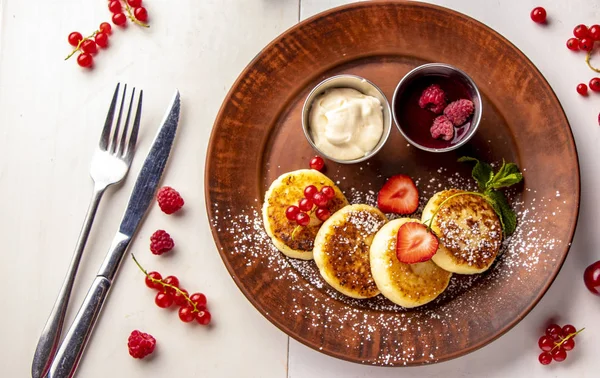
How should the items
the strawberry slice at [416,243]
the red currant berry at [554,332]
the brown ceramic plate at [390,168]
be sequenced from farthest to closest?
the red currant berry at [554,332]
the brown ceramic plate at [390,168]
the strawberry slice at [416,243]

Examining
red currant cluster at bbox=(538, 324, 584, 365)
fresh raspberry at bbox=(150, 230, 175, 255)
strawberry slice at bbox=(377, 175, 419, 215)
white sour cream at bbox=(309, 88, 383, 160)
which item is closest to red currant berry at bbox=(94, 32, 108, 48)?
fresh raspberry at bbox=(150, 230, 175, 255)

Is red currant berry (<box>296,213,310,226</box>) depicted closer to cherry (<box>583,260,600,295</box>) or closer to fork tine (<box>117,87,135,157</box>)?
fork tine (<box>117,87,135,157</box>)

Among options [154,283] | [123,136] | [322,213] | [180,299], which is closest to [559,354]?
[322,213]

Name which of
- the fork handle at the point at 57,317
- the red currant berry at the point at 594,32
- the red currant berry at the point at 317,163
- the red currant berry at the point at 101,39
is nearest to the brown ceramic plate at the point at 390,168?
the red currant berry at the point at 317,163

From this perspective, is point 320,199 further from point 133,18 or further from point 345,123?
point 133,18

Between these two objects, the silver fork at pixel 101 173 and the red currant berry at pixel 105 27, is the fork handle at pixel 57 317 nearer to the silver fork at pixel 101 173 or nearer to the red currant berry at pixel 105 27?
the silver fork at pixel 101 173

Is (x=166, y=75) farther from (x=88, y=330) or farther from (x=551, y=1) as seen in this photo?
(x=551, y=1)
